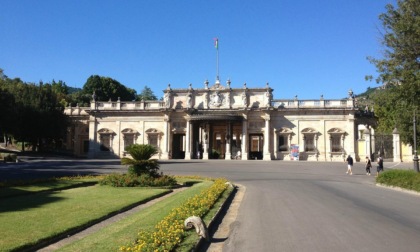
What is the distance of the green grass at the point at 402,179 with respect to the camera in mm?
19869

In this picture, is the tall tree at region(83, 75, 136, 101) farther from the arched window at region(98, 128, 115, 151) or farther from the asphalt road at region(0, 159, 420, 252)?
the asphalt road at region(0, 159, 420, 252)

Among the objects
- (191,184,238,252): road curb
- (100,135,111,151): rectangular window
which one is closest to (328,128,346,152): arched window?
(100,135,111,151): rectangular window

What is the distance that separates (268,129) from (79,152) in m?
31.6

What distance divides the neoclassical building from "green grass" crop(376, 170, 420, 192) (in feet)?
96.3

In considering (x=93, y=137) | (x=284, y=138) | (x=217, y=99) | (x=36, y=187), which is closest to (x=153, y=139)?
(x=93, y=137)

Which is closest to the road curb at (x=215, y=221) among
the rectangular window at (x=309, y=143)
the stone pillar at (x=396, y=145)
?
the stone pillar at (x=396, y=145)

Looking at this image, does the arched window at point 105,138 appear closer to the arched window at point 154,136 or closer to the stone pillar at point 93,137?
the stone pillar at point 93,137

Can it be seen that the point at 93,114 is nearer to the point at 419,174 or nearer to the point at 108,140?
the point at 108,140

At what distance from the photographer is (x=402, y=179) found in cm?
2125

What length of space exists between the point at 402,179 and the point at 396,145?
30410mm

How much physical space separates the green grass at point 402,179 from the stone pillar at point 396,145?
2815cm

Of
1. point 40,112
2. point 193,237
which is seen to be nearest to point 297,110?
point 40,112

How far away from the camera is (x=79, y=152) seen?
6425cm

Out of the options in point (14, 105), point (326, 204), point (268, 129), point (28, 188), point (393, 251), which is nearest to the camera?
point (393, 251)
